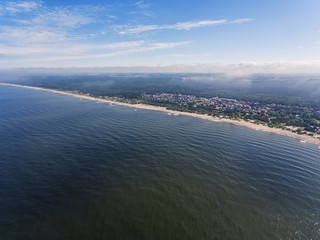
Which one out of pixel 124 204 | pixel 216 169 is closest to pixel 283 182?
pixel 216 169

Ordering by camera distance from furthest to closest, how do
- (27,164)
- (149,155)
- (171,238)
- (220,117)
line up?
(220,117)
(149,155)
(27,164)
(171,238)

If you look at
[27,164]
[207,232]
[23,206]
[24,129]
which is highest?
[24,129]

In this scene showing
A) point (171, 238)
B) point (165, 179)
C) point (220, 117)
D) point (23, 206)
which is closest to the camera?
point (171, 238)

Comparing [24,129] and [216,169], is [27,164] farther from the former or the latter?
[216,169]

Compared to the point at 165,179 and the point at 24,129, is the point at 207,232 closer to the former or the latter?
the point at 165,179

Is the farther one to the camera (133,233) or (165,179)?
(165,179)

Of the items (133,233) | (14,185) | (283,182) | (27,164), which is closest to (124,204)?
(133,233)

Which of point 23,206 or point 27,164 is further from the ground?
point 27,164
